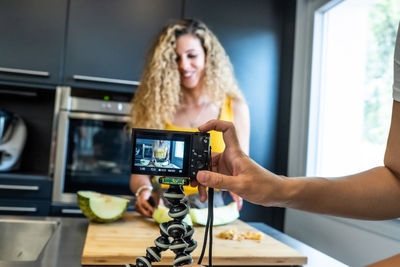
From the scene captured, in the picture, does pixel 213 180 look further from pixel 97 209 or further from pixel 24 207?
pixel 24 207

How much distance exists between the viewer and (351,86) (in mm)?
1954

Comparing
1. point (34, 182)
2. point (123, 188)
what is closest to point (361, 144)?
point (123, 188)

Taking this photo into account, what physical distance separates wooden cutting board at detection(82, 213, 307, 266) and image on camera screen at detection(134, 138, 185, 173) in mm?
366

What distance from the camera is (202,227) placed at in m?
1.18

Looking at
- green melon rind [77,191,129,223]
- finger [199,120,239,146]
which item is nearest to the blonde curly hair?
green melon rind [77,191,129,223]

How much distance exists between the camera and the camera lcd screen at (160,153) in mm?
589

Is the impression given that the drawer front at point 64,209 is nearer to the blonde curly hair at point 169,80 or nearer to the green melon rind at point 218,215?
the blonde curly hair at point 169,80

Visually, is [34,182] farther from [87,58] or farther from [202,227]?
[202,227]

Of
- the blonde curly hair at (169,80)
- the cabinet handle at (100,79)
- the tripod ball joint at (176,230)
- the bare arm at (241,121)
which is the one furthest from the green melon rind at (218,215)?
the cabinet handle at (100,79)

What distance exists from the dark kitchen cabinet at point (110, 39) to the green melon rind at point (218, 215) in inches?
48.0

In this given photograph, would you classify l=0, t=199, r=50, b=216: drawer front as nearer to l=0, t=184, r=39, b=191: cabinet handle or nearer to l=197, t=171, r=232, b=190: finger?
l=0, t=184, r=39, b=191: cabinet handle

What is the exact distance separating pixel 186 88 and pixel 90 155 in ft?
2.92

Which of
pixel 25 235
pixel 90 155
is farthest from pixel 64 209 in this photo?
pixel 25 235

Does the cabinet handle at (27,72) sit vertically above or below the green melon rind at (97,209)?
above
